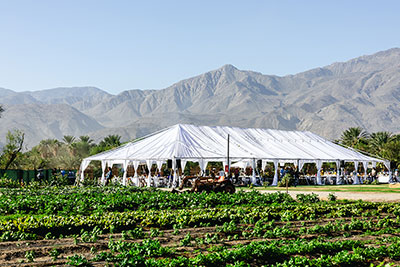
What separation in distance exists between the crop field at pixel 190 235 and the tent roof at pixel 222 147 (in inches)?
685

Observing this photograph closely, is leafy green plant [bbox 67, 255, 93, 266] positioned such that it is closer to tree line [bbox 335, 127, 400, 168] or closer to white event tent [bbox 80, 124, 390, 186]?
white event tent [bbox 80, 124, 390, 186]

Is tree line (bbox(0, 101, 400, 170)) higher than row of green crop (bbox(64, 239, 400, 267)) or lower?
higher

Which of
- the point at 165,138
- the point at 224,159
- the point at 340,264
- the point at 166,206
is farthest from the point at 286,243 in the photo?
the point at 165,138

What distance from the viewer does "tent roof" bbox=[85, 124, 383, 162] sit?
116ft

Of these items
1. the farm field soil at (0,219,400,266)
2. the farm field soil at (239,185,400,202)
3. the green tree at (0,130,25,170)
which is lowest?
the farm field soil at (0,219,400,266)

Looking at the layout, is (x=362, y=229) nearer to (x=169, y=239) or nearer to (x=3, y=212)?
(x=169, y=239)

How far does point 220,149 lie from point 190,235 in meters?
27.5

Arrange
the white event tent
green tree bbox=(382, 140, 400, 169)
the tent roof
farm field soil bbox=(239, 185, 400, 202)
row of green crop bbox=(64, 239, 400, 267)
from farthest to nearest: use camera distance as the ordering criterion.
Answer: green tree bbox=(382, 140, 400, 169) → the tent roof → the white event tent → farm field soil bbox=(239, 185, 400, 202) → row of green crop bbox=(64, 239, 400, 267)

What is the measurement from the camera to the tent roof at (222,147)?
35312 millimetres

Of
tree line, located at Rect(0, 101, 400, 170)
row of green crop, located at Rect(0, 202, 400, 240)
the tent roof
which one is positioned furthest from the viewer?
tree line, located at Rect(0, 101, 400, 170)

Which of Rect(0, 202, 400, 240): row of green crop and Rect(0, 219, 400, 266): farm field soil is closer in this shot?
Rect(0, 219, 400, 266): farm field soil

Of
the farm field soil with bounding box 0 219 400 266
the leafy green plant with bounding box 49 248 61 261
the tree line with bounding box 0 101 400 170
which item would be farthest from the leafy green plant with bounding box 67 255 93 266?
the tree line with bounding box 0 101 400 170

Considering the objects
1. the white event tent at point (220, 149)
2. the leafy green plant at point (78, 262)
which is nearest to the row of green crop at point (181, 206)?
the leafy green plant at point (78, 262)

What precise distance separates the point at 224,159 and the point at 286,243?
2599 centimetres
